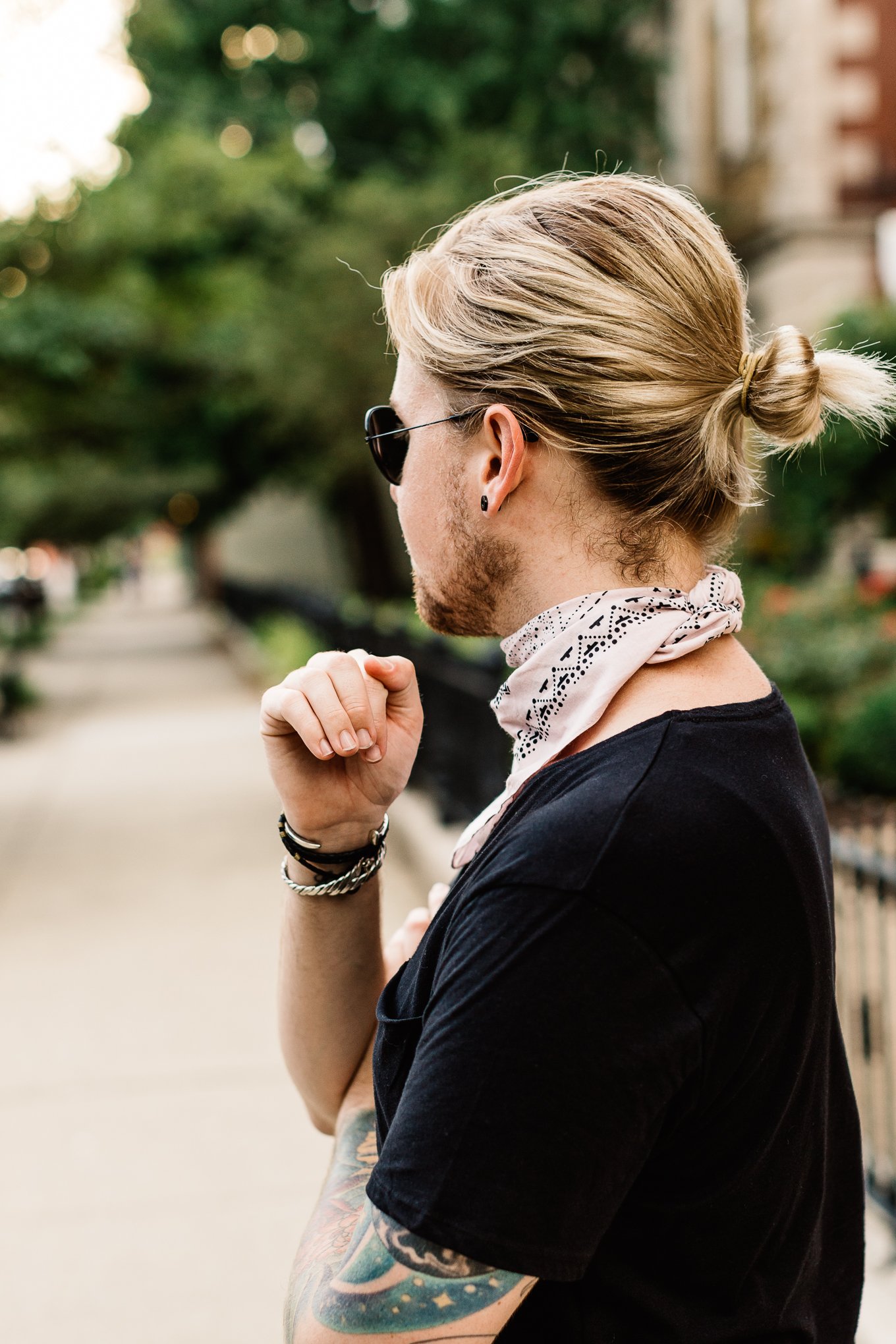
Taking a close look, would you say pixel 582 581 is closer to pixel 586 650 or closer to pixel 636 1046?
pixel 586 650

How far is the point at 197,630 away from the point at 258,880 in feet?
78.5

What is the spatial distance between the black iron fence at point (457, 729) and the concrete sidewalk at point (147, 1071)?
561mm

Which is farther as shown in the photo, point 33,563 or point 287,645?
point 33,563

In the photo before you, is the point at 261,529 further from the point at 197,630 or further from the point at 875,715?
the point at 875,715

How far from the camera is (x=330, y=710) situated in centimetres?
135

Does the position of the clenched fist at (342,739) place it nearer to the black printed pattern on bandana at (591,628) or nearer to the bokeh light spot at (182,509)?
the black printed pattern on bandana at (591,628)

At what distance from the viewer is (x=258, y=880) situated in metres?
7.27

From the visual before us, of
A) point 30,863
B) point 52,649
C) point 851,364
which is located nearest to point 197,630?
point 52,649

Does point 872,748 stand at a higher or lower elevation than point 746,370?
lower

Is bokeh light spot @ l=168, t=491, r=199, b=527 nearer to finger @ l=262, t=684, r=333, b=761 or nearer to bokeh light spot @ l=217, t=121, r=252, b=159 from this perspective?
bokeh light spot @ l=217, t=121, r=252, b=159

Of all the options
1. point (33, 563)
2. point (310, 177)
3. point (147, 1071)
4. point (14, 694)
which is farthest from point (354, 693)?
point (33, 563)

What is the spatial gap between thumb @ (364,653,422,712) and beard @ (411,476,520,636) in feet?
0.22

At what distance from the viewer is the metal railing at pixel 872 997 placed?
10.8 ft

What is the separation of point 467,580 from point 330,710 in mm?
214
